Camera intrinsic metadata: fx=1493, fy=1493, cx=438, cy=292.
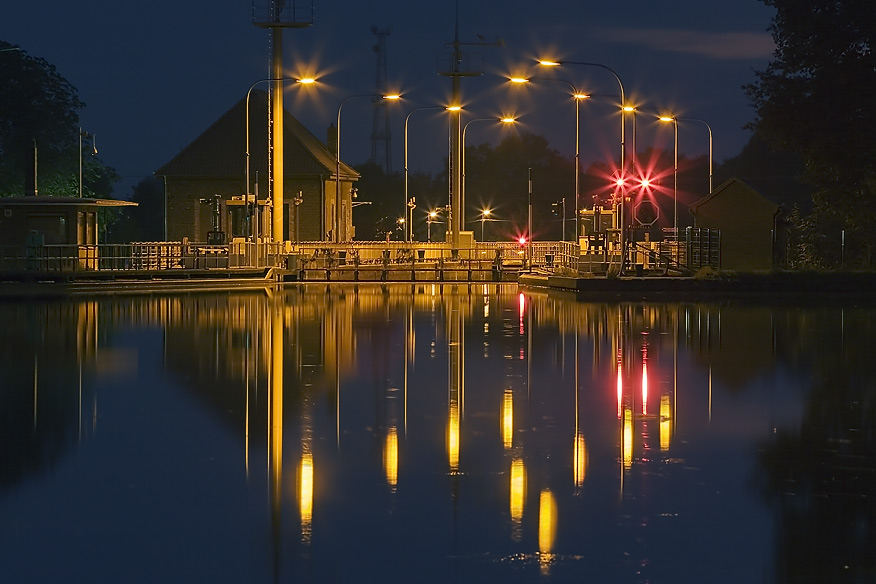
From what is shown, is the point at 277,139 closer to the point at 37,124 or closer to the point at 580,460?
the point at 37,124

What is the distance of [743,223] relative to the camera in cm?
7312

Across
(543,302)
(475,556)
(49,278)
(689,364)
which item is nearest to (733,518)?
(475,556)

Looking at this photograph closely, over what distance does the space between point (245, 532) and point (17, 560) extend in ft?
5.19

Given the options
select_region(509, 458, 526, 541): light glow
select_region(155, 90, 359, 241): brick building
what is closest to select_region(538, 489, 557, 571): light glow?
select_region(509, 458, 526, 541): light glow

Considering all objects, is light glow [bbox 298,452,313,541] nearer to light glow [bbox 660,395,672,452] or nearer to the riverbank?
light glow [bbox 660,395,672,452]

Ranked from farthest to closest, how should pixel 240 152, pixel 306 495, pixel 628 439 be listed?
pixel 240 152
pixel 628 439
pixel 306 495

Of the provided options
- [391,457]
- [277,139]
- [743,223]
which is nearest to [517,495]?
[391,457]

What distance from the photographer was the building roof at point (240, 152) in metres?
95.5

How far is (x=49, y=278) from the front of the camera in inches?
2087

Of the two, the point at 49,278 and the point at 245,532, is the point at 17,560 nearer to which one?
the point at 245,532

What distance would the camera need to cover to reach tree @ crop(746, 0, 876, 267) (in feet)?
175

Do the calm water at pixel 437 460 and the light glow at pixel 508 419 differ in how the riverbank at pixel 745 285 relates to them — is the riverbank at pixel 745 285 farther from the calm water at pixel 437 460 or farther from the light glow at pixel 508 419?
the light glow at pixel 508 419

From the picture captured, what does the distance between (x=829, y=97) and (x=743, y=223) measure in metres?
19.3

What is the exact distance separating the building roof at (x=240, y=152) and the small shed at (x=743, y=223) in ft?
97.7
